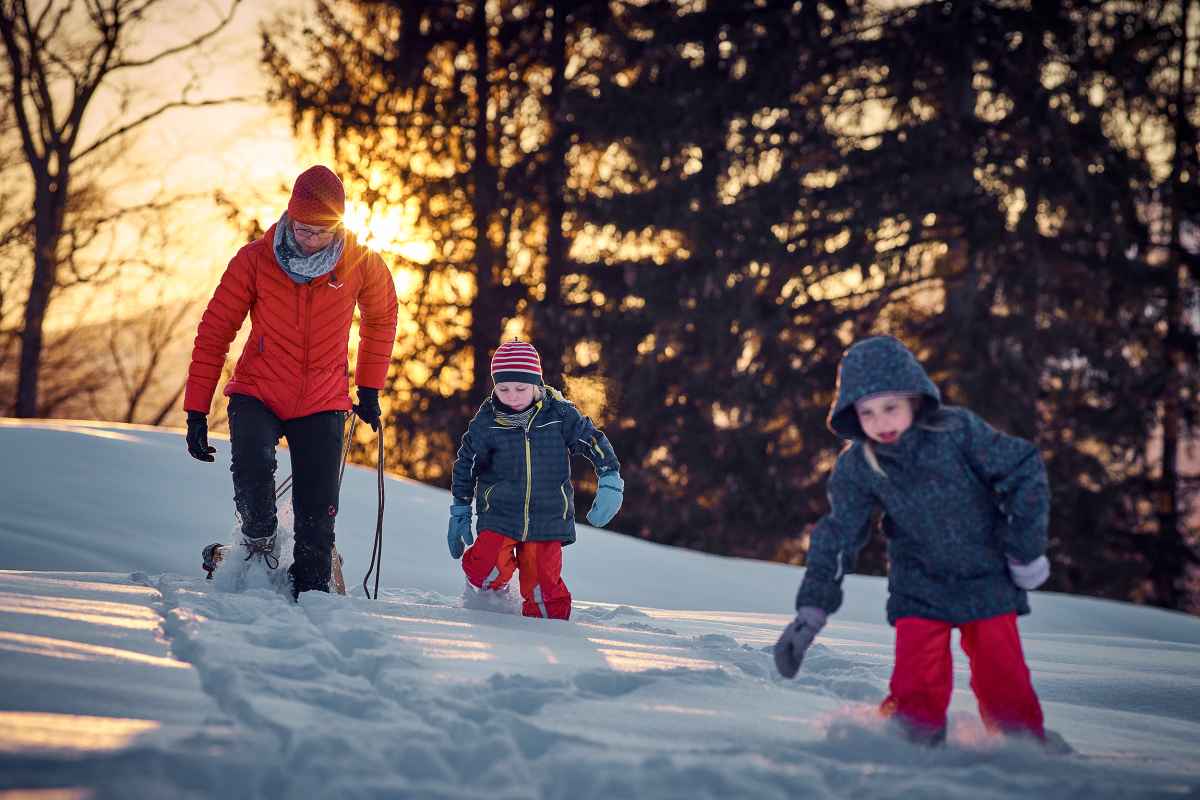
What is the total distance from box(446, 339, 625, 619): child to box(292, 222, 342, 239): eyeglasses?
98 centimetres

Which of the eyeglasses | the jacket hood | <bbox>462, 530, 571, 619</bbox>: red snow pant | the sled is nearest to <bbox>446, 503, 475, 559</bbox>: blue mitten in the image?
<bbox>462, 530, 571, 619</bbox>: red snow pant

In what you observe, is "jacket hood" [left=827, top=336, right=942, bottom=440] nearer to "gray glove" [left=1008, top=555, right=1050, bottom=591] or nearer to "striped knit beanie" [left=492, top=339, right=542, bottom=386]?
"gray glove" [left=1008, top=555, right=1050, bottom=591]

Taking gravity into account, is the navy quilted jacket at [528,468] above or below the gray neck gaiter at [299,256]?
below

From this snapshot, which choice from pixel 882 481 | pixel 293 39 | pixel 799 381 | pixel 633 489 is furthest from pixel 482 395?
pixel 882 481

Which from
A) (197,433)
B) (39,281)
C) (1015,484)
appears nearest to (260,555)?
(197,433)

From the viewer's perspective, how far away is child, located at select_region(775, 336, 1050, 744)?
8.95ft

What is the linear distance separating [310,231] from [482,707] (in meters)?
2.46

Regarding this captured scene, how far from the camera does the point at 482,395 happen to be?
46.5 ft

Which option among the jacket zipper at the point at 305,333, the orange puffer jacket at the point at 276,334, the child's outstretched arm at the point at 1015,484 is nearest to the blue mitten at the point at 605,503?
the orange puffer jacket at the point at 276,334

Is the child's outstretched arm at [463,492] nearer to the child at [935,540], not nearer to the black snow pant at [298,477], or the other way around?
the black snow pant at [298,477]

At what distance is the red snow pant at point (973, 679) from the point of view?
2725mm

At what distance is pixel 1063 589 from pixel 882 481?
11.3 m

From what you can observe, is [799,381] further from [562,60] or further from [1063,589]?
[562,60]

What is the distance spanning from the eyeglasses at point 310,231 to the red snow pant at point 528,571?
162 centimetres
